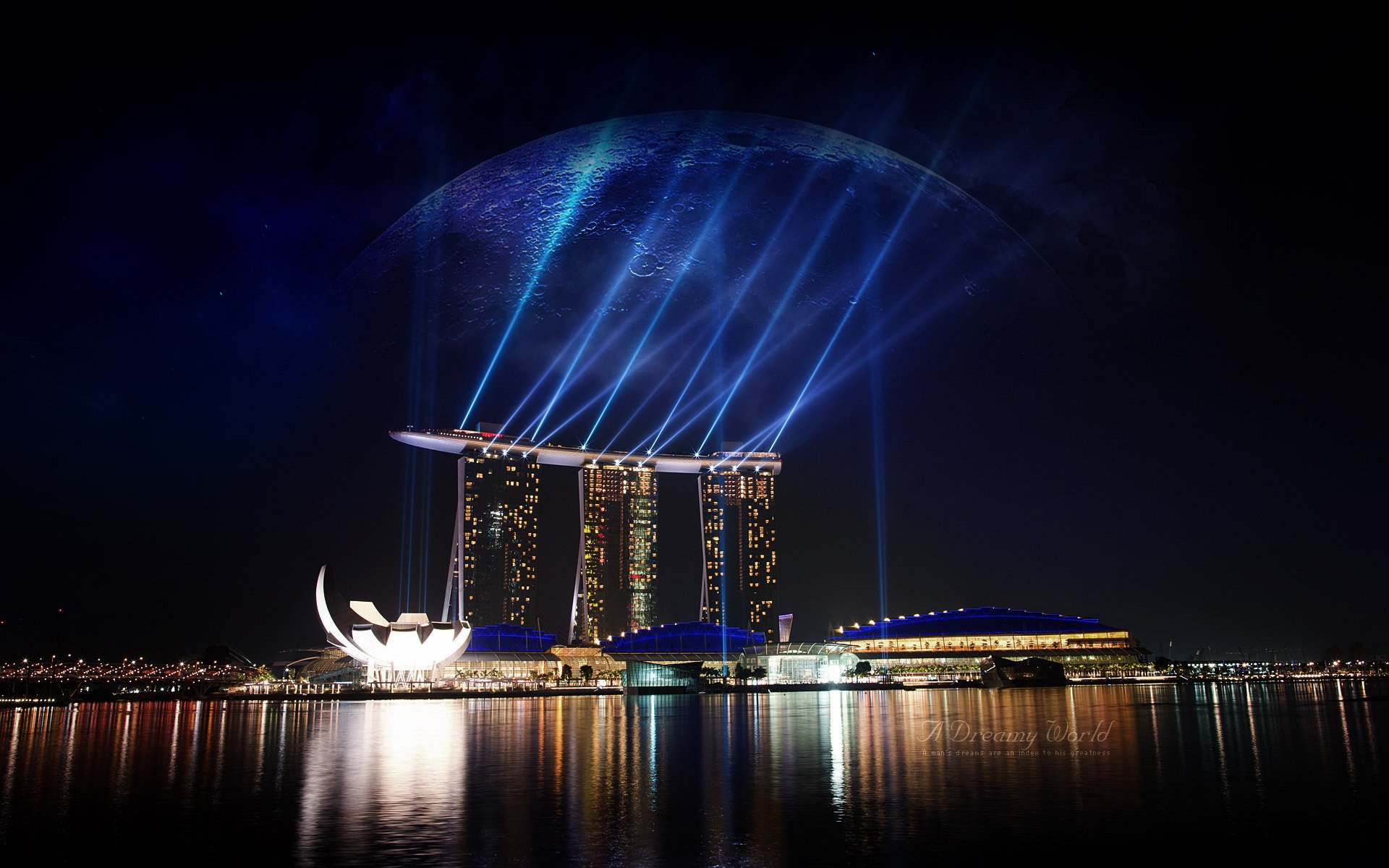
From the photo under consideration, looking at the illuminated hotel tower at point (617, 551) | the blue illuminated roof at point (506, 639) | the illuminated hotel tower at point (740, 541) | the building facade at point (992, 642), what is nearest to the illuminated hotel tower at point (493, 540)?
the blue illuminated roof at point (506, 639)

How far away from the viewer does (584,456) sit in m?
109

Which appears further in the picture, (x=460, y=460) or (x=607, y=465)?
(x=607, y=465)

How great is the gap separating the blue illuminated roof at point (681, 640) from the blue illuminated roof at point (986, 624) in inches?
841

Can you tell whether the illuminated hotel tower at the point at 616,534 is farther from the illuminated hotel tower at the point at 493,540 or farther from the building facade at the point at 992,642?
the building facade at the point at 992,642

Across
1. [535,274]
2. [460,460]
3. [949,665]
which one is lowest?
[949,665]

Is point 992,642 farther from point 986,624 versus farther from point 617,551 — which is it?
point 617,551

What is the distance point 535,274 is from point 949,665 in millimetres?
86658

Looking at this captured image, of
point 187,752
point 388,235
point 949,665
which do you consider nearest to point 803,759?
point 187,752

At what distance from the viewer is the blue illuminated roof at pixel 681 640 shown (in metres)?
96.1

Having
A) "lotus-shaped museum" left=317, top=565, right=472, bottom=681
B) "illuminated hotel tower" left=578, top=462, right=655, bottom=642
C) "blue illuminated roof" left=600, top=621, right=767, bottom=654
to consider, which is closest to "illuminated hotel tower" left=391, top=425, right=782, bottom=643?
"illuminated hotel tower" left=578, top=462, right=655, bottom=642

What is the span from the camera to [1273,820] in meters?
10.8

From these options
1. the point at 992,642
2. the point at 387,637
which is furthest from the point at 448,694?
the point at 992,642

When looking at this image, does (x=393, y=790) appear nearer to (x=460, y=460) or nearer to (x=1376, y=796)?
(x=1376, y=796)

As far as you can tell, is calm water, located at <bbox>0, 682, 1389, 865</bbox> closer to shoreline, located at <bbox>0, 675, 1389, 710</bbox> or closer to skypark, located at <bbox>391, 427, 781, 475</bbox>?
shoreline, located at <bbox>0, 675, 1389, 710</bbox>
